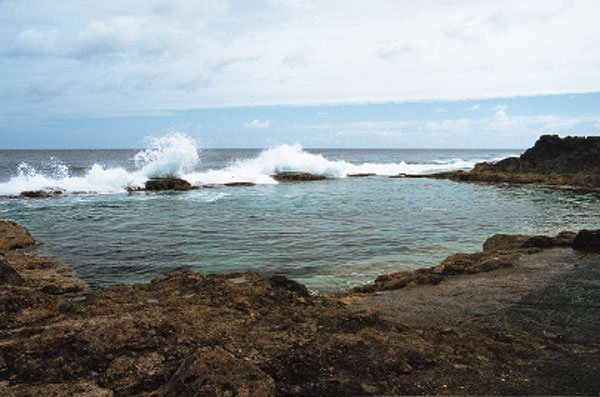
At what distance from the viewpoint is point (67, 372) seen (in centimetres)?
333

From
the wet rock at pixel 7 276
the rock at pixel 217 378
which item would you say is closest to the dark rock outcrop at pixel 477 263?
the rock at pixel 217 378

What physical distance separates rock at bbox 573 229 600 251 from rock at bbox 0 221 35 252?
11.7m

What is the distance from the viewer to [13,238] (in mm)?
10562

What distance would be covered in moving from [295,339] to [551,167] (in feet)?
109

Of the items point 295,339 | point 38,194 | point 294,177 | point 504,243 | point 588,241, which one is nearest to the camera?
point 295,339

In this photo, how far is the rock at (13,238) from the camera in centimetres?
1019

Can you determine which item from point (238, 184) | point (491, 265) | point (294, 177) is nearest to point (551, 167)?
point (294, 177)

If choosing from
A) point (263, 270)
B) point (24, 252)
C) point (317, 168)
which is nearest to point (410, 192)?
point (317, 168)

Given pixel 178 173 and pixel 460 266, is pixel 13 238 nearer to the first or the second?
pixel 460 266

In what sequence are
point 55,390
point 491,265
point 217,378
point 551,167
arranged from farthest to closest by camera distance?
point 551,167 → point 491,265 → point 55,390 → point 217,378

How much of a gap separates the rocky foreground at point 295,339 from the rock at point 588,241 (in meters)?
2.12

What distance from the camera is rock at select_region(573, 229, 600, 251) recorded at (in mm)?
8094

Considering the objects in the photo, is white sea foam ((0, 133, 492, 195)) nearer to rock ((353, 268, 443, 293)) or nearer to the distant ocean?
the distant ocean

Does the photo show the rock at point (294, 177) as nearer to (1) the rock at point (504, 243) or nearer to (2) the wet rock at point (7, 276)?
(1) the rock at point (504, 243)
